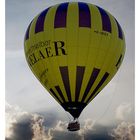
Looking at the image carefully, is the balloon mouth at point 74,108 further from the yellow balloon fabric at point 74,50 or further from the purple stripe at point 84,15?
the purple stripe at point 84,15

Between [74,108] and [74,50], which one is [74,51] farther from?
[74,108]

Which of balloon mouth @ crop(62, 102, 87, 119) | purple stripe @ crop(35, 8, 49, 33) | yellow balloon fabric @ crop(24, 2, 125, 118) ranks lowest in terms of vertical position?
balloon mouth @ crop(62, 102, 87, 119)

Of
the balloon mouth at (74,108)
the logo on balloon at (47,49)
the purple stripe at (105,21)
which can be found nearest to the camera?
the logo on balloon at (47,49)

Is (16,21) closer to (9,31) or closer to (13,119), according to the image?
(9,31)

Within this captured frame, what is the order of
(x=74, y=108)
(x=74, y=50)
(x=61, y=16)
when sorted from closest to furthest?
1. (x=74, y=50)
2. (x=61, y=16)
3. (x=74, y=108)

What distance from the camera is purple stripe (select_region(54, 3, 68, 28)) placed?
5.44 metres

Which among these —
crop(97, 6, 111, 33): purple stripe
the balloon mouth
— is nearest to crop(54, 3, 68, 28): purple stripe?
crop(97, 6, 111, 33): purple stripe

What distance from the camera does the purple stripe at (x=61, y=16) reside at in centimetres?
544

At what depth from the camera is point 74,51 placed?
211 inches

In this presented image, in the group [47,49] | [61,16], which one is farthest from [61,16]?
[47,49]

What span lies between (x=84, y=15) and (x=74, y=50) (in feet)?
1.51

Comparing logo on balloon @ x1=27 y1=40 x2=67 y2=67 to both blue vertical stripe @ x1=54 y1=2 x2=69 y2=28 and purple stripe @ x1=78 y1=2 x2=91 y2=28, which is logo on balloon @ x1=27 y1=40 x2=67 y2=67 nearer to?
blue vertical stripe @ x1=54 y1=2 x2=69 y2=28

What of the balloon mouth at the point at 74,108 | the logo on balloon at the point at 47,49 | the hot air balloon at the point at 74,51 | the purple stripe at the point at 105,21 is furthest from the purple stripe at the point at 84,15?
the balloon mouth at the point at 74,108

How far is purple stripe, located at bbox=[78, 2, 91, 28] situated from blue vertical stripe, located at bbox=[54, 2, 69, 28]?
0.18 meters
